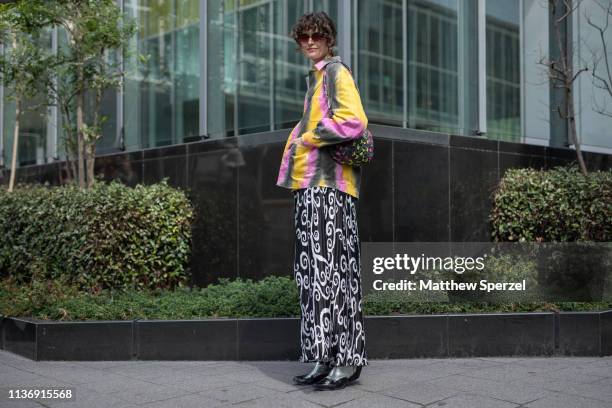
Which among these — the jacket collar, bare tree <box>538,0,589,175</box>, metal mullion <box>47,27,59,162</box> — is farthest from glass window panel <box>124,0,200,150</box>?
the jacket collar

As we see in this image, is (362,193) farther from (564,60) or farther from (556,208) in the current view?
(564,60)

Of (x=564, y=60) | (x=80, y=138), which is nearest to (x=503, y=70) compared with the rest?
(x=564, y=60)

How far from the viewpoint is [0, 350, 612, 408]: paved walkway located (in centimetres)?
444

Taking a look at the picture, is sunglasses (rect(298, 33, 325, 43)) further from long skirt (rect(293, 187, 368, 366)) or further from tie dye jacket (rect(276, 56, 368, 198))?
long skirt (rect(293, 187, 368, 366))

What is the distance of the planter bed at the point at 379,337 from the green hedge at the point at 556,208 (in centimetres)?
221

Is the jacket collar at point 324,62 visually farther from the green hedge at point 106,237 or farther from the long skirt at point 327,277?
the green hedge at point 106,237

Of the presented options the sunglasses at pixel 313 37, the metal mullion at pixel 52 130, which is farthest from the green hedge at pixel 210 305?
the metal mullion at pixel 52 130

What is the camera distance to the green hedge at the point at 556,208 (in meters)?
8.04

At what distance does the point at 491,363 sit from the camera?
5.67 m

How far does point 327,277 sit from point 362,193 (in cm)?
316

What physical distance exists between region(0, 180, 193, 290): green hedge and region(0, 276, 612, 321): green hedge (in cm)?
61

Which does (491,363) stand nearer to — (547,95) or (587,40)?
(547,95)

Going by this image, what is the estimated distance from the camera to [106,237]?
7.73 metres

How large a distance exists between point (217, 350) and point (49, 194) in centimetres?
396
